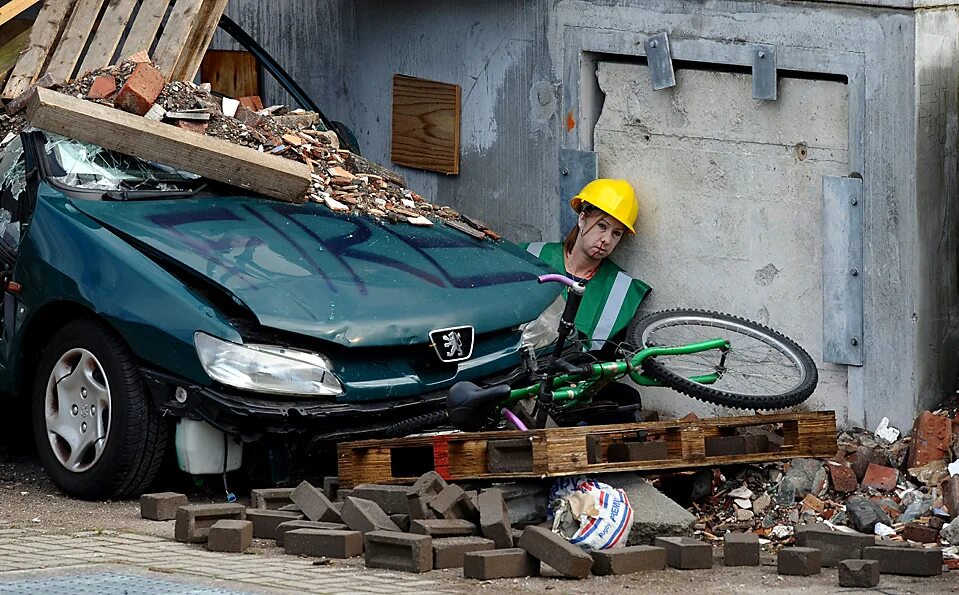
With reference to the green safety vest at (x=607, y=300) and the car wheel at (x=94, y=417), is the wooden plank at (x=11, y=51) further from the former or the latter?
the green safety vest at (x=607, y=300)

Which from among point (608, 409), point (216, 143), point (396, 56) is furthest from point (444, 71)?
point (608, 409)

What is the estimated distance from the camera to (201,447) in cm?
→ 749

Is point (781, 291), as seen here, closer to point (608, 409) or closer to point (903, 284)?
point (903, 284)

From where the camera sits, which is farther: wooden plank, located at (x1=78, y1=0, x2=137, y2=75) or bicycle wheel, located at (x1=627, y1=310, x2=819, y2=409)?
wooden plank, located at (x1=78, y1=0, x2=137, y2=75)

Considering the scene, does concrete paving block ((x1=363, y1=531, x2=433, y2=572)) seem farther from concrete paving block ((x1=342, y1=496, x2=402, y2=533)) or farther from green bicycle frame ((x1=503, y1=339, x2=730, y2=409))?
green bicycle frame ((x1=503, y1=339, x2=730, y2=409))

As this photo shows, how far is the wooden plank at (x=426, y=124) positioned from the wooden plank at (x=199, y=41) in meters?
1.77

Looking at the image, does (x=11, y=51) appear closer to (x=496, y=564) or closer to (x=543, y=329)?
(x=543, y=329)

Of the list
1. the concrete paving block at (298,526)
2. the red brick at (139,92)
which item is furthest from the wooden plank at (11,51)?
the concrete paving block at (298,526)

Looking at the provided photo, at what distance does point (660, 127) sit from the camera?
9703mm

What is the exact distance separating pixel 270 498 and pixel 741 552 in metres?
2.14

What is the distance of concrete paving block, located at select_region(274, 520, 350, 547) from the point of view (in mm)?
6727

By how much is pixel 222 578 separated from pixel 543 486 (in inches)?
71.8

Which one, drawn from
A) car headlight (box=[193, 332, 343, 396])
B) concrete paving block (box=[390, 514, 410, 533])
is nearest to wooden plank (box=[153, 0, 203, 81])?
car headlight (box=[193, 332, 343, 396])

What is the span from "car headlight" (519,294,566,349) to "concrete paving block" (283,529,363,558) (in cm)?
201
